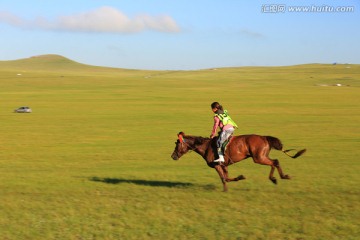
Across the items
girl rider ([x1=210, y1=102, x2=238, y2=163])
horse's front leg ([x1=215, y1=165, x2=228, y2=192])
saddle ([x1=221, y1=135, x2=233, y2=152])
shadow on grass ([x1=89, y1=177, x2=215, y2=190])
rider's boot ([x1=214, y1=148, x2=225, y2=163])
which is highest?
girl rider ([x1=210, y1=102, x2=238, y2=163])

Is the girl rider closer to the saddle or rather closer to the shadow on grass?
the saddle

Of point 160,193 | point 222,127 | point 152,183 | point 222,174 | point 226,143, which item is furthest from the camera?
point 152,183

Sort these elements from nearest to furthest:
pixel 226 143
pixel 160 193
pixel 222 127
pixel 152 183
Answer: pixel 222 127 < pixel 226 143 < pixel 160 193 < pixel 152 183

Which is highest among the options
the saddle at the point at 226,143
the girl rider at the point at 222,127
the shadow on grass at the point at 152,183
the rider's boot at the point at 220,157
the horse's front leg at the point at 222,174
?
the girl rider at the point at 222,127

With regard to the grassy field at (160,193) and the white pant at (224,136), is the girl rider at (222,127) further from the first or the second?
the grassy field at (160,193)

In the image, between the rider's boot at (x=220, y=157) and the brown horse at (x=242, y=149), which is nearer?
the brown horse at (x=242, y=149)

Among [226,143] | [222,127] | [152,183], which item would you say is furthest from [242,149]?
[152,183]

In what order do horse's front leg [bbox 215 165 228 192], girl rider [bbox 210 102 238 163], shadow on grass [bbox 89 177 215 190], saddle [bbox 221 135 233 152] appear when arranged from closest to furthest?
girl rider [bbox 210 102 238 163]
saddle [bbox 221 135 233 152]
horse's front leg [bbox 215 165 228 192]
shadow on grass [bbox 89 177 215 190]

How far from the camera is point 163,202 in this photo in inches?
528

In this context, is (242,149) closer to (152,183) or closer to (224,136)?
(224,136)

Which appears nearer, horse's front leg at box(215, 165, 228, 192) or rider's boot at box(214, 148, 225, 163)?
rider's boot at box(214, 148, 225, 163)

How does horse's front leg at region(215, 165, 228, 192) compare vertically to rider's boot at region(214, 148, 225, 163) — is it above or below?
below

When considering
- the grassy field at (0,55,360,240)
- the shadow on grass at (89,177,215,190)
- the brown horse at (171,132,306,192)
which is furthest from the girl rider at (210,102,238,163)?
the shadow on grass at (89,177,215,190)

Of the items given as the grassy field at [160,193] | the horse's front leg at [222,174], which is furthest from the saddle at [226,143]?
the grassy field at [160,193]
